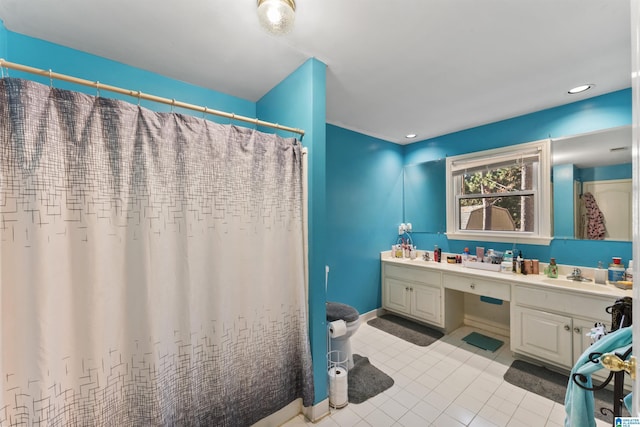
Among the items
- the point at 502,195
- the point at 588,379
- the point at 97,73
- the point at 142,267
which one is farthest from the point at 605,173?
the point at 97,73

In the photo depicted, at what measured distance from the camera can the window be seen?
8.07ft

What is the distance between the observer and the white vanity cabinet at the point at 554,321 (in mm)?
1896

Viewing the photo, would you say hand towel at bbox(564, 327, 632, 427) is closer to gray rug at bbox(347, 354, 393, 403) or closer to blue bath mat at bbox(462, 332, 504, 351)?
gray rug at bbox(347, 354, 393, 403)

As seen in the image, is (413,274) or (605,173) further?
(413,274)

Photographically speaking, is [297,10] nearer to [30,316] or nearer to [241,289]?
[241,289]

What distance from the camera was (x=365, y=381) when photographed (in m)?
1.97

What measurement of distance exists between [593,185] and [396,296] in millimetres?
2239

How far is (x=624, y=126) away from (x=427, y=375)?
8.88ft

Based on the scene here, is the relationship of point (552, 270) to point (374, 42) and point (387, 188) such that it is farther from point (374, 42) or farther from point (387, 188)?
point (374, 42)

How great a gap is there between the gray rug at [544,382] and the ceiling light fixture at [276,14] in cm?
299

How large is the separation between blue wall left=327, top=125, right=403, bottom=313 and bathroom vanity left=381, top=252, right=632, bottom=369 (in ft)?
1.24

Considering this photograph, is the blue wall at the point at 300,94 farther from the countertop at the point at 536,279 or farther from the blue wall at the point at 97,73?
the countertop at the point at 536,279

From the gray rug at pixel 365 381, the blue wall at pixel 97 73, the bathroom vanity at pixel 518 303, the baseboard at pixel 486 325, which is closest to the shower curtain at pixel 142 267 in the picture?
the gray rug at pixel 365 381

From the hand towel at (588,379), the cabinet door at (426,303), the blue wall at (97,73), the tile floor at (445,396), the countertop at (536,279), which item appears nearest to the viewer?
the hand towel at (588,379)
